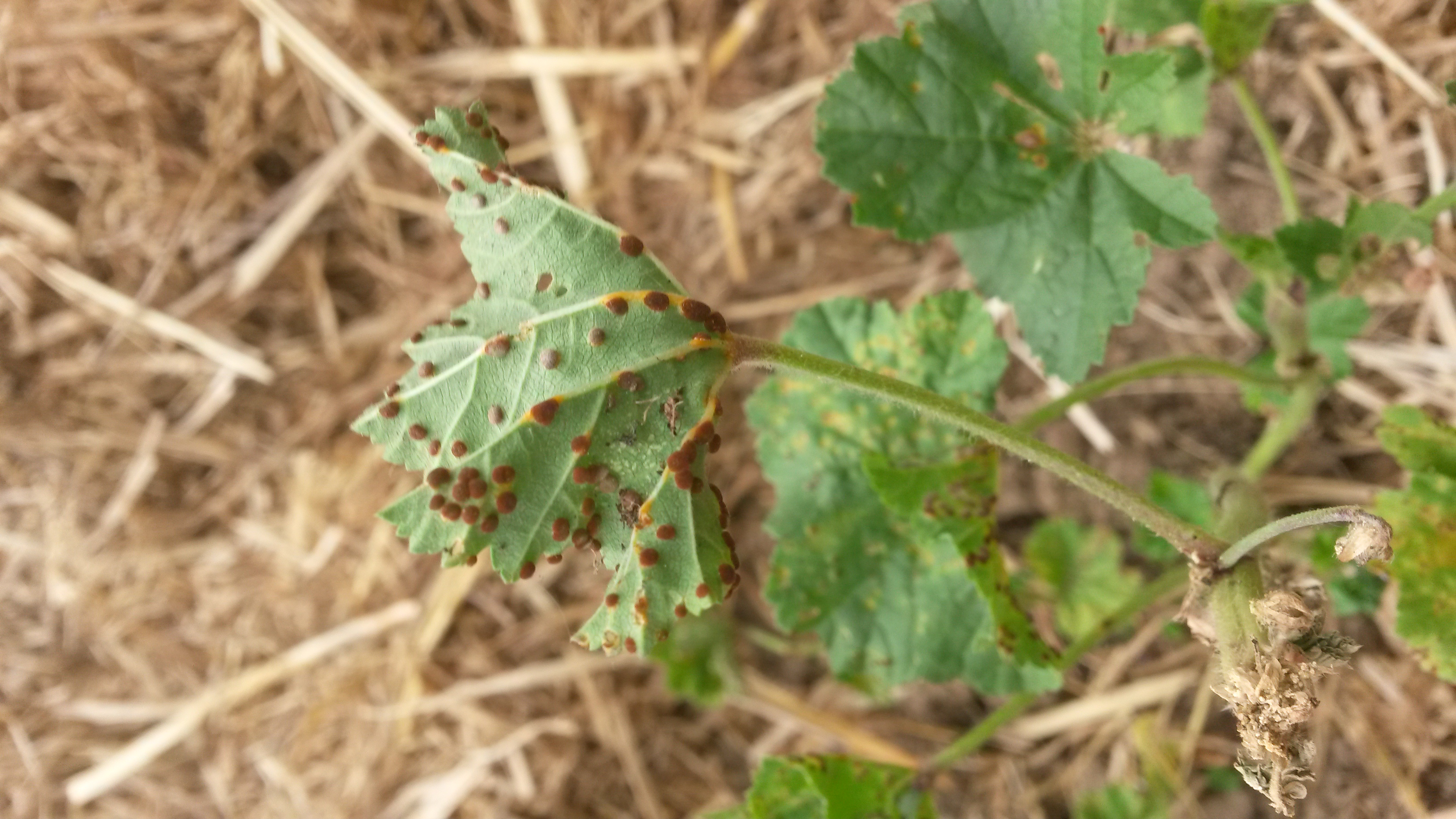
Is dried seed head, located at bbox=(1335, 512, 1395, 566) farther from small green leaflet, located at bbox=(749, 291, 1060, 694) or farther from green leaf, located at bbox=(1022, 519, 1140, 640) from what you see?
green leaf, located at bbox=(1022, 519, 1140, 640)

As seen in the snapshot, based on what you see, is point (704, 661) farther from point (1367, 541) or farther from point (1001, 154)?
point (1367, 541)

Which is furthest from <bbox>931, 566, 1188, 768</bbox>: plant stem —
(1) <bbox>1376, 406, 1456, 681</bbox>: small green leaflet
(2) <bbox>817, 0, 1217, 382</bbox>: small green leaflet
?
(2) <bbox>817, 0, 1217, 382</bbox>: small green leaflet

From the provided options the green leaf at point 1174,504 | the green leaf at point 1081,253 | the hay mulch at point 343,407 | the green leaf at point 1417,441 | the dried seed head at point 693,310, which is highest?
the hay mulch at point 343,407

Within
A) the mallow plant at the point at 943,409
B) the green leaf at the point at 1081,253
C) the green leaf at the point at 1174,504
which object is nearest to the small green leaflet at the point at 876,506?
the mallow plant at the point at 943,409

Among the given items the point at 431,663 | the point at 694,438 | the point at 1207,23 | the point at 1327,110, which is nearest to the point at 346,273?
the point at 431,663

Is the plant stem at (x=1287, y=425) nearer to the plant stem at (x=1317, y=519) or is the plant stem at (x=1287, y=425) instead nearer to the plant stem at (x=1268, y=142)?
the plant stem at (x=1268, y=142)

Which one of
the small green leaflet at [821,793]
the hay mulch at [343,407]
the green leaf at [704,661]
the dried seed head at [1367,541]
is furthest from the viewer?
the hay mulch at [343,407]
